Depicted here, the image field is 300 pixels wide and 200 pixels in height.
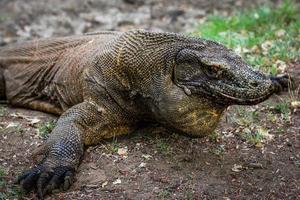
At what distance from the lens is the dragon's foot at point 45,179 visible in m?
5.25

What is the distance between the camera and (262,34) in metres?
8.96

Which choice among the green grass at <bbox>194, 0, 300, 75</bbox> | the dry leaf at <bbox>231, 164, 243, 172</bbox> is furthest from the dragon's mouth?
the green grass at <bbox>194, 0, 300, 75</bbox>

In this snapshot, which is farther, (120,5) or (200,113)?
(120,5)

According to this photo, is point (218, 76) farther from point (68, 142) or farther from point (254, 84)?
point (68, 142)

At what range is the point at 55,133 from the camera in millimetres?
5812

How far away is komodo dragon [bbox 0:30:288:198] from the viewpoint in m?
5.39

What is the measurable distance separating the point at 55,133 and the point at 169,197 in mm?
1398

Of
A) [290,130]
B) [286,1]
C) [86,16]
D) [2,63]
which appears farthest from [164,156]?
[86,16]

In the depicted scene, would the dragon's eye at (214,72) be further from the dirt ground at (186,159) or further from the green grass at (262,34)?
the green grass at (262,34)

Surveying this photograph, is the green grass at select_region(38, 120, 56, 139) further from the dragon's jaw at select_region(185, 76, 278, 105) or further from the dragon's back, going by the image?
the dragon's jaw at select_region(185, 76, 278, 105)

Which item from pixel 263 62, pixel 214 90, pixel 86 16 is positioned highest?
pixel 214 90

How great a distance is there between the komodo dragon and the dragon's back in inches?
1.2

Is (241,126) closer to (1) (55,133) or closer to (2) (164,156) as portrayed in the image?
(2) (164,156)

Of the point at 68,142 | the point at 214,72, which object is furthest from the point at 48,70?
the point at 214,72
